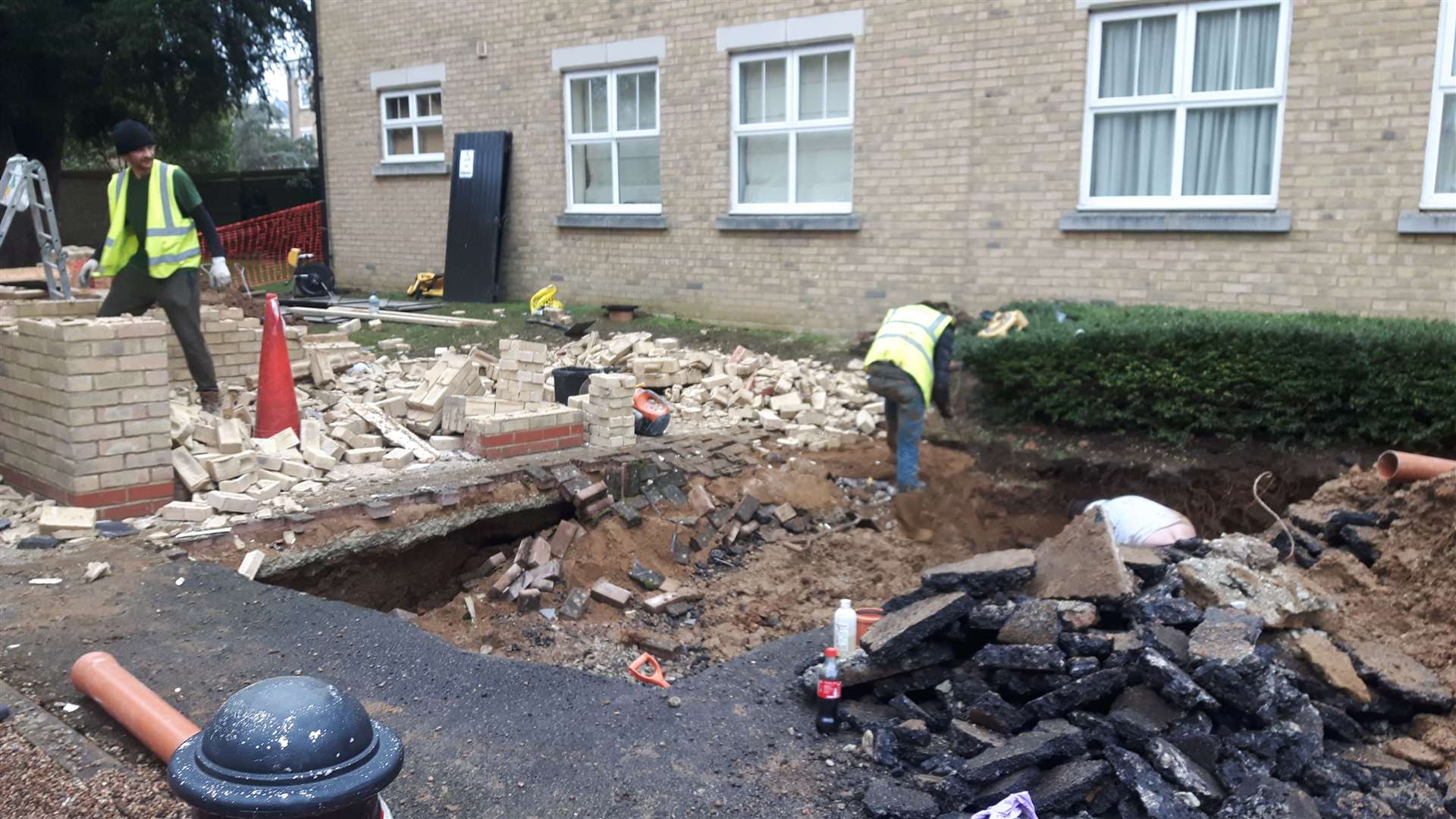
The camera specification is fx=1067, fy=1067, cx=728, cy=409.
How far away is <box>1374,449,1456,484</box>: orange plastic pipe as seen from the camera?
5367 mm

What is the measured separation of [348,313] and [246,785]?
13081mm

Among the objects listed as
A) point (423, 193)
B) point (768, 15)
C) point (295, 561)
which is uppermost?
point (768, 15)

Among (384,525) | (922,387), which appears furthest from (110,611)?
(922,387)

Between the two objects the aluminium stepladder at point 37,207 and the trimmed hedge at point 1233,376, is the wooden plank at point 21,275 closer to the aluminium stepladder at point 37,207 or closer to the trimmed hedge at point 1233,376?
the aluminium stepladder at point 37,207

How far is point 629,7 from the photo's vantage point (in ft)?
43.1

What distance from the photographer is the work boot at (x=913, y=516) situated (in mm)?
7457

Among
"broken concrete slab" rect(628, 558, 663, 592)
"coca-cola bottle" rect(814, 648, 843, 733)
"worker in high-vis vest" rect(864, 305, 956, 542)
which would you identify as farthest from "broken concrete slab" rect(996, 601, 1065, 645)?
"worker in high-vis vest" rect(864, 305, 956, 542)

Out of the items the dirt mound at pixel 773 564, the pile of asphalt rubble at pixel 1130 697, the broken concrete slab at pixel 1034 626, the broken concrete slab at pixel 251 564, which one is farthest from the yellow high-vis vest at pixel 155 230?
the broken concrete slab at pixel 1034 626

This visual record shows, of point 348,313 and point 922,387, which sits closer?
point 922,387

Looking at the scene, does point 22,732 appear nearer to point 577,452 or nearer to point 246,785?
point 246,785

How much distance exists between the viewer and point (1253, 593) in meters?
4.52

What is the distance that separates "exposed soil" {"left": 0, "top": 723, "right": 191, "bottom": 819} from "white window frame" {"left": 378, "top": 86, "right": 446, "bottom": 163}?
42.5 feet

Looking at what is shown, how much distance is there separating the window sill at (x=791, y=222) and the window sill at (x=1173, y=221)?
2.32m

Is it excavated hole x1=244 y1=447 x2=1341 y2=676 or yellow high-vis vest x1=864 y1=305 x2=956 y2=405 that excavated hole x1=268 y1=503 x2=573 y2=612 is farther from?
yellow high-vis vest x1=864 y1=305 x2=956 y2=405
